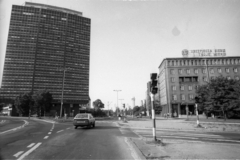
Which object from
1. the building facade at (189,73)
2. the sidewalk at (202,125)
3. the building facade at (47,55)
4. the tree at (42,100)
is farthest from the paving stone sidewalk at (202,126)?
the building facade at (47,55)

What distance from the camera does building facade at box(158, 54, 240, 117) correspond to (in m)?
64.9

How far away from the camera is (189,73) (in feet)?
220

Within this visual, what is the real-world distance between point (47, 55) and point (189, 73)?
8207 cm

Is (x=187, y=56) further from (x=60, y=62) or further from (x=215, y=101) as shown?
(x=60, y=62)

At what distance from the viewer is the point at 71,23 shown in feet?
384

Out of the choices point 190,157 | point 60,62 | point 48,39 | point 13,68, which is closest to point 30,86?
point 13,68

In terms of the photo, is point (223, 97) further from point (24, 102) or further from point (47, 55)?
point (47, 55)

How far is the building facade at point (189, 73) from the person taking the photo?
64938 mm

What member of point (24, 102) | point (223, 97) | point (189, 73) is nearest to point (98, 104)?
point (24, 102)

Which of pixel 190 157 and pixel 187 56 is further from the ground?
pixel 187 56

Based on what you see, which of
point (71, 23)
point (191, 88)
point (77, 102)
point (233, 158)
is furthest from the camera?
point (71, 23)

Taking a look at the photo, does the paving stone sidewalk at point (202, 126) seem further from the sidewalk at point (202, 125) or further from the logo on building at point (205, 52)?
the logo on building at point (205, 52)

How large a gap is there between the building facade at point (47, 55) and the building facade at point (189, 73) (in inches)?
2271

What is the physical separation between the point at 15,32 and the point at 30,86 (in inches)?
1322
